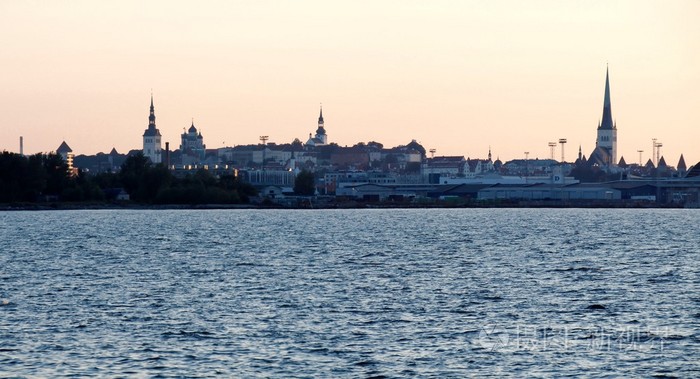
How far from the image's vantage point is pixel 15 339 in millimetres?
32094

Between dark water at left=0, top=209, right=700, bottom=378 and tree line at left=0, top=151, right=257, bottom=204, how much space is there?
88.6 metres

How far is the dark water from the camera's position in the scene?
29125 mm

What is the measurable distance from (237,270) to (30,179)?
10757cm

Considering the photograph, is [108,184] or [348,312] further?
[108,184]

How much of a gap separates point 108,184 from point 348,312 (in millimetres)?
147060

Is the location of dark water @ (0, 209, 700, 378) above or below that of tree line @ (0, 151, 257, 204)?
below

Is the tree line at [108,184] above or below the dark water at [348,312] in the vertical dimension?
above

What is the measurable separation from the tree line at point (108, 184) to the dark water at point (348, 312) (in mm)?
88594

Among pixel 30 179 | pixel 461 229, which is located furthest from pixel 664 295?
pixel 30 179

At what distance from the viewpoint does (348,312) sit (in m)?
37.8

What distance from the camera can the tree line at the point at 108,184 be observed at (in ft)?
511

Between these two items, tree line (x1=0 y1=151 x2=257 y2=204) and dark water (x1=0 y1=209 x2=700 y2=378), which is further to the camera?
tree line (x1=0 y1=151 x2=257 y2=204)

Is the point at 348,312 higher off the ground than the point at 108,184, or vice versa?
the point at 108,184

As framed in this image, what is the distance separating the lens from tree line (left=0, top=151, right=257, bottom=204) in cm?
15575
